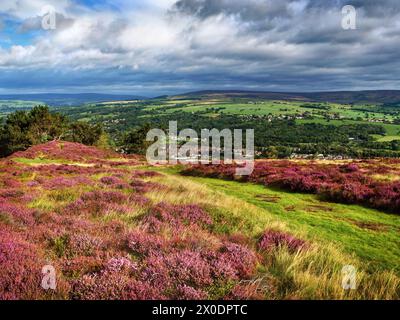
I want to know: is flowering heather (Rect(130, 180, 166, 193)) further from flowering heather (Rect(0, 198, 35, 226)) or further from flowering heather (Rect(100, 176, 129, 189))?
flowering heather (Rect(0, 198, 35, 226))

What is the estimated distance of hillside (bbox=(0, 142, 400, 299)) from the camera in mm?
6395

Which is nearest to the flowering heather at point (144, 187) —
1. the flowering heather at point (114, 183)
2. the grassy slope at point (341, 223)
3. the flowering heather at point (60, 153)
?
the flowering heather at point (114, 183)

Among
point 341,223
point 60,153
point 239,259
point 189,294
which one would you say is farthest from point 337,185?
point 60,153

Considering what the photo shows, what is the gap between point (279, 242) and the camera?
31.3 feet

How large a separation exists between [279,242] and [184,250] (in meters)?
3.06

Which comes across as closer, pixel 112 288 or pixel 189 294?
pixel 189 294

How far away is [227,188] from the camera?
77.5ft

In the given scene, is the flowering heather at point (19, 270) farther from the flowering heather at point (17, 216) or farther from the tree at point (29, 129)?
the tree at point (29, 129)

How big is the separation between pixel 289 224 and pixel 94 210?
300 inches

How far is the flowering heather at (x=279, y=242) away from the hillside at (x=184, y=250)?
3 centimetres

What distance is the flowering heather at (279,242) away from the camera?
362 inches

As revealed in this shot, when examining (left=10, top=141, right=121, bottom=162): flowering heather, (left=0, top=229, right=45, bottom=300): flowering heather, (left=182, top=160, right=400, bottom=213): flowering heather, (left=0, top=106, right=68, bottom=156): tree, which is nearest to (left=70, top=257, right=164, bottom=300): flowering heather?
(left=0, top=229, right=45, bottom=300): flowering heather

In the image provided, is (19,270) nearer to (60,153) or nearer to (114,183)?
(114,183)
